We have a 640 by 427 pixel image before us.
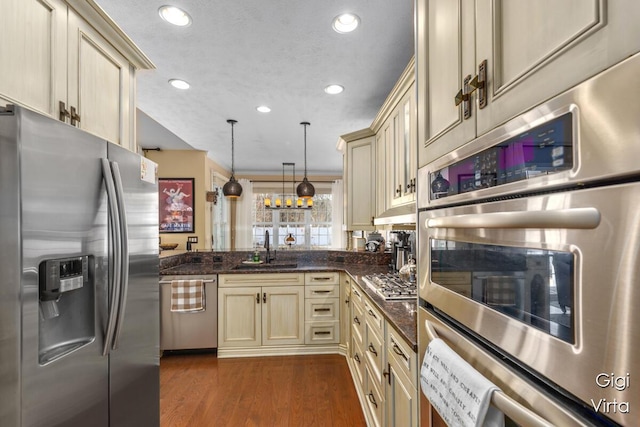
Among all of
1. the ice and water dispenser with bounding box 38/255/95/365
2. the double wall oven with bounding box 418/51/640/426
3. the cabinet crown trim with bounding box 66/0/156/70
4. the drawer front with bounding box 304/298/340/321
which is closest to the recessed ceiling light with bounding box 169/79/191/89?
the cabinet crown trim with bounding box 66/0/156/70

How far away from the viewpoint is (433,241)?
36.5 inches

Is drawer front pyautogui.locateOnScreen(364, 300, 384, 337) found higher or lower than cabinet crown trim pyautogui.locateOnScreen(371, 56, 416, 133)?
lower

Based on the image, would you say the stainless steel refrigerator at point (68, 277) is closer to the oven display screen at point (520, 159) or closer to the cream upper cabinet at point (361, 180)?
the oven display screen at point (520, 159)

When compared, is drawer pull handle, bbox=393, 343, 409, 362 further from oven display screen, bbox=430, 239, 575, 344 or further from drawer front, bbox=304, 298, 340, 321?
drawer front, bbox=304, 298, 340, 321

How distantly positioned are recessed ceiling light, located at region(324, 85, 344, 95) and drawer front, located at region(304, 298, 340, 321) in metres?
2.06

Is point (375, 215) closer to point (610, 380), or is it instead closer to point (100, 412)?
point (100, 412)

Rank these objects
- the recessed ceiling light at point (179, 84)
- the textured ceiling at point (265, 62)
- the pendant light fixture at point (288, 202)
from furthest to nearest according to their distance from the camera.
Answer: the pendant light fixture at point (288, 202) < the recessed ceiling light at point (179, 84) < the textured ceiling at point (265, 62)

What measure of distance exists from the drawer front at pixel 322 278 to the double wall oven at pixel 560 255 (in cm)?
244

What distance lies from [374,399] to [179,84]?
A: 2835 millimetres

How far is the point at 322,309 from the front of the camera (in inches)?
124

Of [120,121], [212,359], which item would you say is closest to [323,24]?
[120,121]

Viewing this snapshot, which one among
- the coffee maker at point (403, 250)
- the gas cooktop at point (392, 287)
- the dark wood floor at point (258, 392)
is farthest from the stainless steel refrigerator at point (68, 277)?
the coffee maker at point (403, 250)

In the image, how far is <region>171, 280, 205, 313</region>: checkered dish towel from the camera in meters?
2.96

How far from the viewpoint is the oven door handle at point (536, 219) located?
417mm
